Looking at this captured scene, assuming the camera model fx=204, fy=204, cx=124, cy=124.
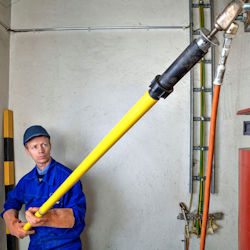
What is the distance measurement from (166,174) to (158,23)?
1254 millimetres

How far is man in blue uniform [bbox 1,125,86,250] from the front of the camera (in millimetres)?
1220

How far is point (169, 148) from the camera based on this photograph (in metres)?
1.68

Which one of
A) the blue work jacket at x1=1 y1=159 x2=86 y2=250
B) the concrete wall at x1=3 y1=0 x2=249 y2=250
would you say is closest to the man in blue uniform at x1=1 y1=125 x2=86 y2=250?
the blue work jacket at x1=1 y1=159 x2=86 y2=250

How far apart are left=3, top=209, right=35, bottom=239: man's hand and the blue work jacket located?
2.3 inches

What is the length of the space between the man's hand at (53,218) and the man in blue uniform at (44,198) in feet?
0.04

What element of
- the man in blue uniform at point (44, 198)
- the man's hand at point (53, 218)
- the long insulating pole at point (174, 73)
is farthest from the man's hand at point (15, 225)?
the long insulating pole at point (174, 73)

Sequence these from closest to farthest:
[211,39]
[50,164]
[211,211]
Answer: [211,39] → [50,164] → [211,211]

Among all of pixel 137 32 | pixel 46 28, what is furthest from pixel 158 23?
A: pixel 46 28

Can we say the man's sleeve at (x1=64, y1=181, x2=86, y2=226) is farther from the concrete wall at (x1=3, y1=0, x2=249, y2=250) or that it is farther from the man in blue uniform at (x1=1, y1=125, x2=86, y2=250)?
the concrete wall at (x1=3, y1=0, x2=249, y2=250)

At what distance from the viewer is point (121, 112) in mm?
1695

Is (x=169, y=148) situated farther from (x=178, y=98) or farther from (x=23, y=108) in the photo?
(x=23, y=108)

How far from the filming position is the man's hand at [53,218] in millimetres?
992

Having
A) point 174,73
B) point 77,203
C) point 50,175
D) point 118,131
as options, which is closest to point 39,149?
point 50,175

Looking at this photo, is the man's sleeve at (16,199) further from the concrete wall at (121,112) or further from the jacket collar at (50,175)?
the concrete wall at (121,112)
